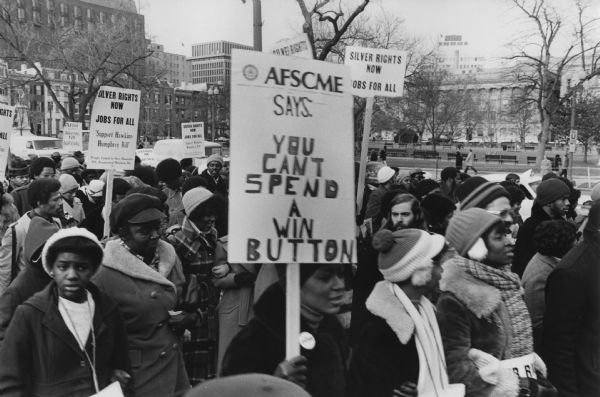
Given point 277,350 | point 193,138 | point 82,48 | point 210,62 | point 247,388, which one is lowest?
point 277,350

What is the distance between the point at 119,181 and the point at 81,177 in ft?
14.0

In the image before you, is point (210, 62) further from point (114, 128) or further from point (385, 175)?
point (114, 128)

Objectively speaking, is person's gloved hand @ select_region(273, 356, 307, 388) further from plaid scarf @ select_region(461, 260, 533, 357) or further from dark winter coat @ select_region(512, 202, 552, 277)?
dark winter coat @ select_region(512, 202, 552, 277)

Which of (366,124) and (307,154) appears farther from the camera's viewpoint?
(366,124)

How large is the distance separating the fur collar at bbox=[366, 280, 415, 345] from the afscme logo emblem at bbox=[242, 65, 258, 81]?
3.67 feet

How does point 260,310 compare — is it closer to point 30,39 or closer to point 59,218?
point 59,218

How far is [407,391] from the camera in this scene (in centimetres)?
281

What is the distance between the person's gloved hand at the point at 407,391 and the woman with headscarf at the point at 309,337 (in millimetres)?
233

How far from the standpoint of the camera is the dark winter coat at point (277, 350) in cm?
266

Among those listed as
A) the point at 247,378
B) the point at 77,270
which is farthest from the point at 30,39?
the point at 247,378

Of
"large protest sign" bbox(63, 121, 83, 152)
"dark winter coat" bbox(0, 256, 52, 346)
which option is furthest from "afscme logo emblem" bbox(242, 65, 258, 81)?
"large protest sign" bbox(63, 121, 83, 152)

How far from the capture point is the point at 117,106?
7438mm

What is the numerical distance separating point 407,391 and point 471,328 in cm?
50

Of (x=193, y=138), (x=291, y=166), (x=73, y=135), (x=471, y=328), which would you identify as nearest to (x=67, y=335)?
(x=291, y=166)
